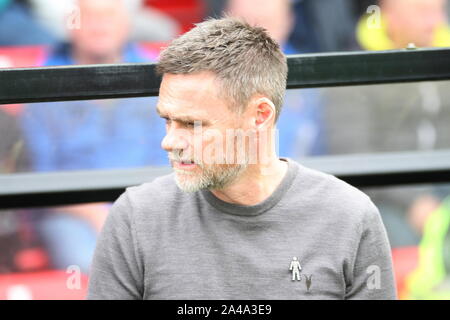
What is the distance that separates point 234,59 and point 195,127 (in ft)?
0.58

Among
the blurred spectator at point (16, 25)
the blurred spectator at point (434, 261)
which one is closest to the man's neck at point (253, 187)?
the blurred spectator at point (16, 25)

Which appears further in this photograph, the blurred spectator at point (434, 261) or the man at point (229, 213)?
the blurred spectator at point (434, 261)

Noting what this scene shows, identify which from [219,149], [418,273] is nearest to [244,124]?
[219,149]

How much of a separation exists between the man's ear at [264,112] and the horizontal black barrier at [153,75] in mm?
139

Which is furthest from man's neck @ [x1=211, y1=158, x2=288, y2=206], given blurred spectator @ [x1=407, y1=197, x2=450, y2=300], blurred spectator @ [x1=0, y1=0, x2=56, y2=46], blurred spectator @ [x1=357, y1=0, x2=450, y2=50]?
blurred spectator @ [x1=407, y1=197, x2=450, y2=300]

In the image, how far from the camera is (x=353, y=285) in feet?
5.93

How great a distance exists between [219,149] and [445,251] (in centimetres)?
188

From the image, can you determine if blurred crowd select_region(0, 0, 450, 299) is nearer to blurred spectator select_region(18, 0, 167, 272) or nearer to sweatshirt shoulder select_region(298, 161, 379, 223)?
blurred spectator select_region(18, 0, 167, 272)

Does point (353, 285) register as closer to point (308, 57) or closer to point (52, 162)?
point (308, 57)

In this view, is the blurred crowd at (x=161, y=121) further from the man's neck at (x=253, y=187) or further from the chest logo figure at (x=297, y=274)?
the chest logo figure at (x=297, y=274)

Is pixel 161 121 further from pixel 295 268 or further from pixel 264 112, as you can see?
pixel 295 268

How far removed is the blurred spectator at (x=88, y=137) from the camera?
108 inches

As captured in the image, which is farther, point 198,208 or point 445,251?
point 445,251

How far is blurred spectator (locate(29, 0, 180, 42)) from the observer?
8.93 ft
